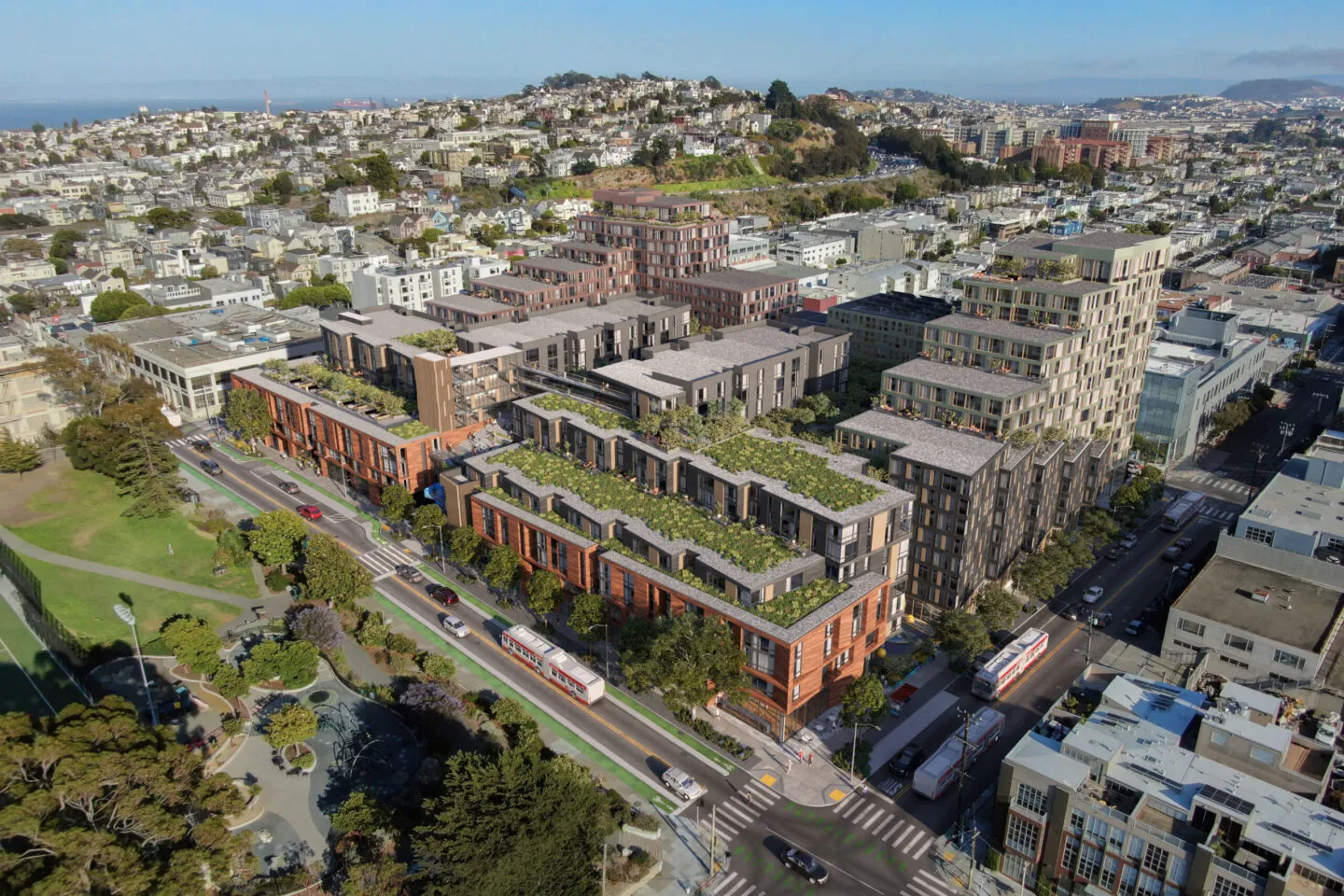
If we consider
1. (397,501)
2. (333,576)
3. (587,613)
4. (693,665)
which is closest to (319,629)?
(333,576)

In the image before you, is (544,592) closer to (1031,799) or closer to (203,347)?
(1031,799)

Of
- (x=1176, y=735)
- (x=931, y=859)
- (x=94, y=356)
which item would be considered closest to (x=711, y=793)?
(x=931, y=859)

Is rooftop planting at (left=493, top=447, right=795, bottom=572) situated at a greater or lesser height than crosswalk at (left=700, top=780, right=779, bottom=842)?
greater

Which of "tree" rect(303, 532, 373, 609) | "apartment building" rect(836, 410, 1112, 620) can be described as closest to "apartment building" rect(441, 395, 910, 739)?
"apartment building" rect(836, 410, 1112, 620)

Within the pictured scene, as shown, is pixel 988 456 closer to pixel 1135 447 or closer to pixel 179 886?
pixel 1135 447

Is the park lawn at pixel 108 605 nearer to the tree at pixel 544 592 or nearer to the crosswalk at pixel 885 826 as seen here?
the tree at pixel 544 592

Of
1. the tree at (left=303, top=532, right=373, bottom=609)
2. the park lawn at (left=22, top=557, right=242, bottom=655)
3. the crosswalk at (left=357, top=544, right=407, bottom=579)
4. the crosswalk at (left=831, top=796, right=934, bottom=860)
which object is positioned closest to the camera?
the crosswalk at (left=831, top=796, right=934, bottom=860)

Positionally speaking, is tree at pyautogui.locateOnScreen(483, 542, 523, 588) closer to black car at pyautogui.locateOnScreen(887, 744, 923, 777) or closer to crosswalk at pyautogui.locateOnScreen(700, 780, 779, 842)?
crosswalk at pyautogui.locateOnScreen(700, 780, 779, 842)
